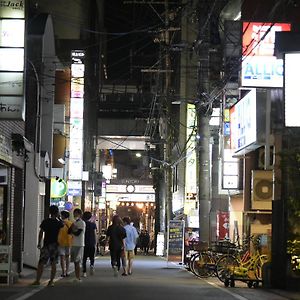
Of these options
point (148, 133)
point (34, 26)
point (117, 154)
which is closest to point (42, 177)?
point (34, 26)

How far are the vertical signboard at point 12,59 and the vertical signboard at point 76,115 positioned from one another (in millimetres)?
18067

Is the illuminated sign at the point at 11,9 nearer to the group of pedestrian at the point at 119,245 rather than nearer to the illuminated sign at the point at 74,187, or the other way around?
the group of pedestrian at the point at 119,245

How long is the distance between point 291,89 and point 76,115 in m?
22.1

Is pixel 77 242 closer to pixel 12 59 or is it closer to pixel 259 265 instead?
pixel 12 59

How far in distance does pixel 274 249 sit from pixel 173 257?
1350 centimetres

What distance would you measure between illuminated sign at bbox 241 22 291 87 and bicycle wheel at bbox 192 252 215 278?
17.7 feet

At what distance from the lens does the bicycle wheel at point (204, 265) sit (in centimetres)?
2008

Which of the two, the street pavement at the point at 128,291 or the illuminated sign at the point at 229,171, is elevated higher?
the illuminated sign at the point at 229,171

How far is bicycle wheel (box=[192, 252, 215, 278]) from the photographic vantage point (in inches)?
790

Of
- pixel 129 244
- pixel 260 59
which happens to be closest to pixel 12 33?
pixel 260 59

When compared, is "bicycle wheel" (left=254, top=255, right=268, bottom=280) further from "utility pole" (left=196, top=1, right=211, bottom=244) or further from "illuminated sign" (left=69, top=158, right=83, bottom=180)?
"illuminated sign" (left=69, top=158, right=83, bottom=180)

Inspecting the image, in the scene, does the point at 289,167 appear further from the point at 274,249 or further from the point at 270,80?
the point at 270,80

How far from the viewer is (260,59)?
19.1 meters

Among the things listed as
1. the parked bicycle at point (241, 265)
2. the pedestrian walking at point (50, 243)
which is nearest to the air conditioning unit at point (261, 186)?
the parked bicycle at point (241, 265)
